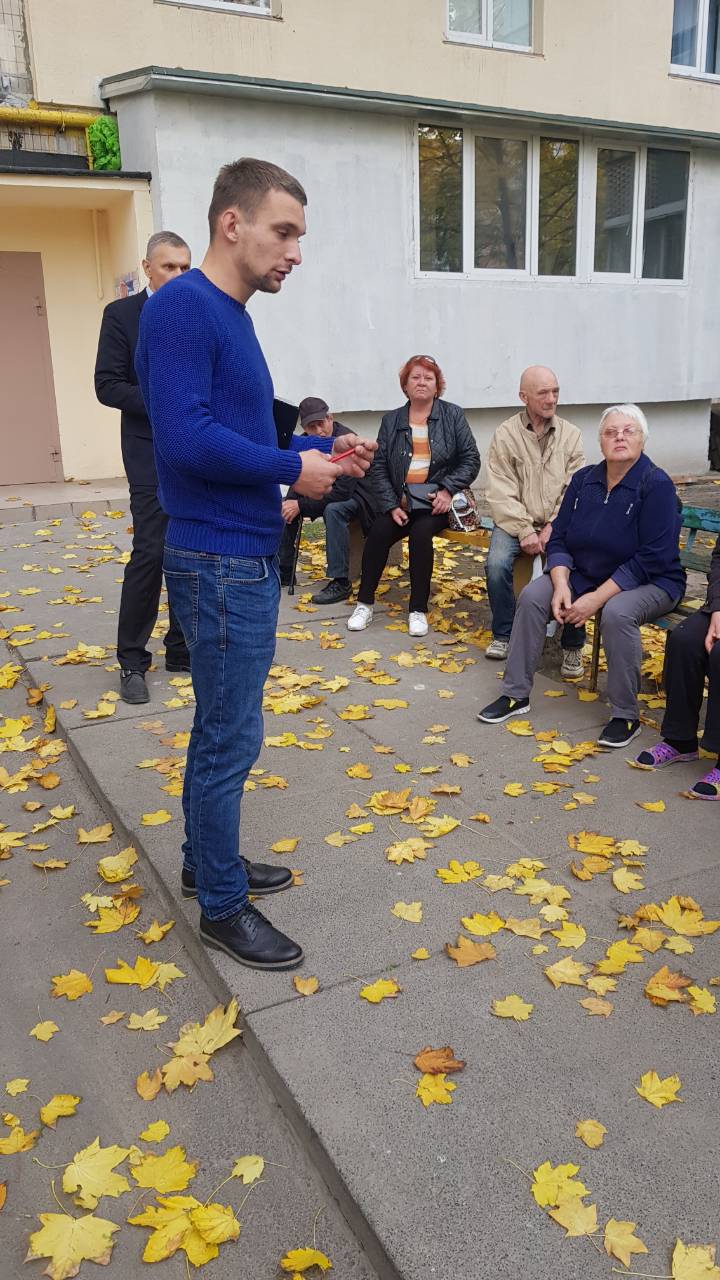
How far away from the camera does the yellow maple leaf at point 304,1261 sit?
79.7 inches

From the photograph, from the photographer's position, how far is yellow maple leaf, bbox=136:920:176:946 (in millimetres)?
3164

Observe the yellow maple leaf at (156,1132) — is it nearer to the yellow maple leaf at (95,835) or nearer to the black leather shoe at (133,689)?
the yellow maple leaf at (95,835)

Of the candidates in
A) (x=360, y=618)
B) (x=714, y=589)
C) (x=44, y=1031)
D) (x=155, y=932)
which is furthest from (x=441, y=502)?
(x=44, y=1031)

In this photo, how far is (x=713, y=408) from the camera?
1512 centimetres

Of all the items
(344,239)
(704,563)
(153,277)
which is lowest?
(704,563)

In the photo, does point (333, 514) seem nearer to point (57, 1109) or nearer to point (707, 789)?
point (707, 789)

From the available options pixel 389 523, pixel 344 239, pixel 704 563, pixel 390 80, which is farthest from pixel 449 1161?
pixel 390 80

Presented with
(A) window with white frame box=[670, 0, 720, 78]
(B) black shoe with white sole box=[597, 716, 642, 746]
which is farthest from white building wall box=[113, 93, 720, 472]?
(B) black shoe with white sole box=[597, 716, 642, 746]

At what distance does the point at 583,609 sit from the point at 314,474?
243 centimetres

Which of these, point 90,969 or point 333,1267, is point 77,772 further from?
point 333,1267

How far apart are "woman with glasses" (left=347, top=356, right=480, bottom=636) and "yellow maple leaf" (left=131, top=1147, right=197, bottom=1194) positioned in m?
4.12

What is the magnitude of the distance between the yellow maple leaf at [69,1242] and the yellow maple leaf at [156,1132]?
0.76 ft

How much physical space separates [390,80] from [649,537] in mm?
8923

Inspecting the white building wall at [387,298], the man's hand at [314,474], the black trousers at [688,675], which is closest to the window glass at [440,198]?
the white building wall at [387,298]
